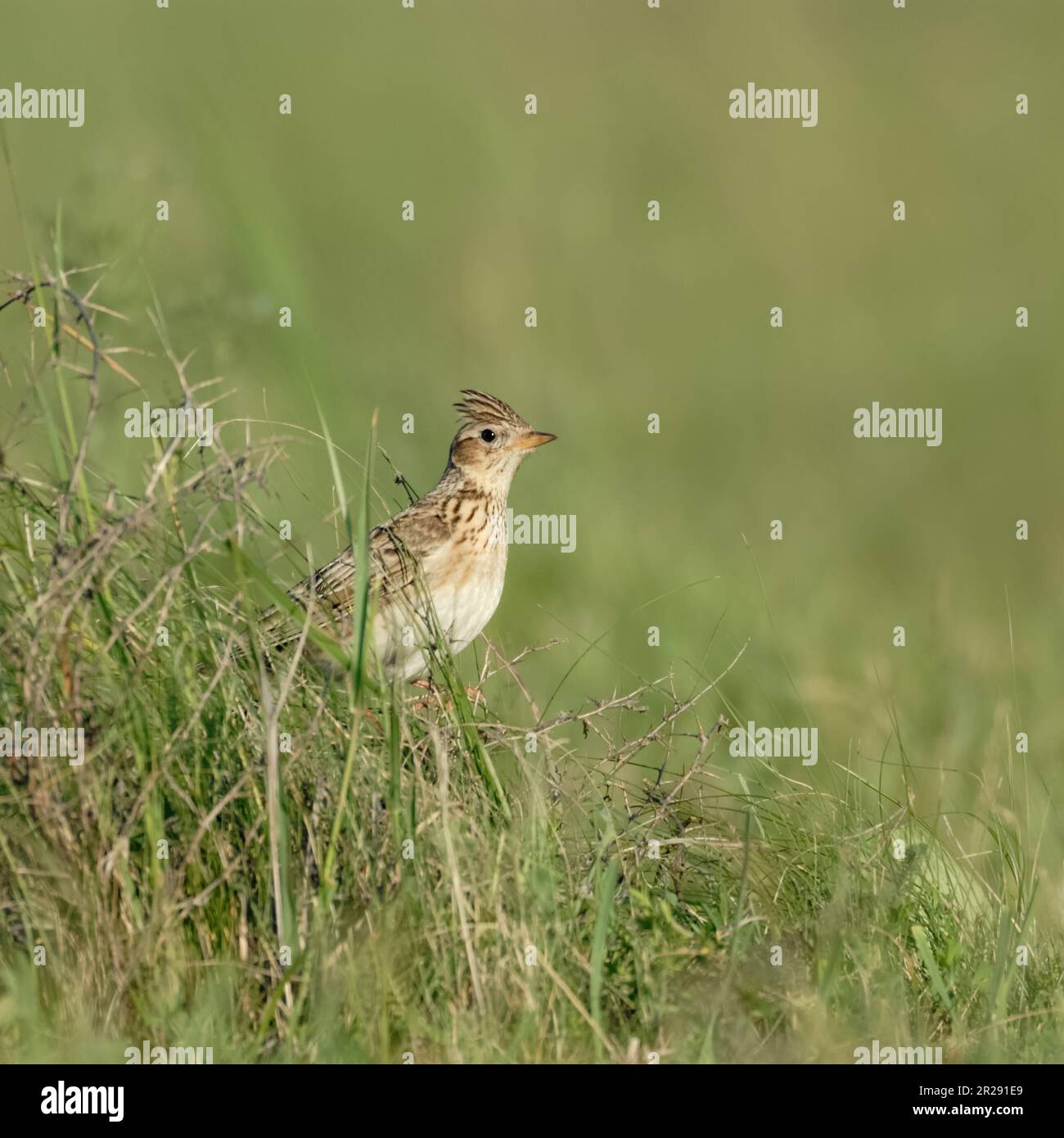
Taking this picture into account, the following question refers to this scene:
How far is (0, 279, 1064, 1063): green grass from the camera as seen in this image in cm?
399

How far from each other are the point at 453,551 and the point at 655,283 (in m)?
9.85

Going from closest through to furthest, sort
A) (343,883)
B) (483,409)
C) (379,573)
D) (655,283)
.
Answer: (343,883) → (379,573) → (483,409) → (655,283)

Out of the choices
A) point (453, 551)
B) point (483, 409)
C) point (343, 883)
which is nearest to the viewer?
point (343, 883)

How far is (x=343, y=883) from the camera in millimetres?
4215

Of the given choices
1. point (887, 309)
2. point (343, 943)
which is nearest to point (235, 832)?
point (343, 943)

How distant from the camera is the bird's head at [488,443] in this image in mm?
7078

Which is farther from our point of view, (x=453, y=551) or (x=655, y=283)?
(x=655, y=283)

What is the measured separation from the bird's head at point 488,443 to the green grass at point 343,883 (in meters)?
2.32

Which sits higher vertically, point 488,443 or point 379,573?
point 488,443

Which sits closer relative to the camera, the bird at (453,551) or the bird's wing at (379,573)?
the bird's wing at (379,573)

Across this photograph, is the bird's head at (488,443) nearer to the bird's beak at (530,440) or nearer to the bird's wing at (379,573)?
the bird's beak at (530,440)

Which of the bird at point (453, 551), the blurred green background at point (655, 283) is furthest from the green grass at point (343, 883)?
the blurred green background at point (655, 283)

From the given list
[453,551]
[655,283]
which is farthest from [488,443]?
[655,283]

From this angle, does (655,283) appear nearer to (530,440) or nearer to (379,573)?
(530,440)
